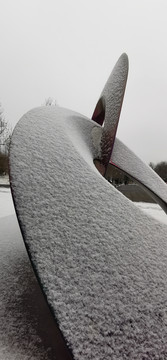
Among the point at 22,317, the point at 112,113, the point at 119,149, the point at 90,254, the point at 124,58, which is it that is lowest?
the point at 22,317

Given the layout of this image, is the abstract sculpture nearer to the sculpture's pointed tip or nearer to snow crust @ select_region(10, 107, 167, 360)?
snow crust @ select_region(10, 107, 167, 360)

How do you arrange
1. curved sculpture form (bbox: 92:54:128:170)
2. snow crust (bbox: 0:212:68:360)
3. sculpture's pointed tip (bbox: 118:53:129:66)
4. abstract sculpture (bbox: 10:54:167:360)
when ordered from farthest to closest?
sculpture's pointed tip (bbox: 118:53:129:66) → curved sculpture form (bbox: 92:54:128:170) → snow crust (bbox: 0:212:68:360) → abstract sculpture (bbox: 10:54:167:360)

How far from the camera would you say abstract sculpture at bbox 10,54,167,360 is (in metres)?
1.34

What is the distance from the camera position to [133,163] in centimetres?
→ 430

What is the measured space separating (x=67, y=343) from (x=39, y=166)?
1320 mm

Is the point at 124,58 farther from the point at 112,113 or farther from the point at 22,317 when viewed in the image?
the point at 22,317

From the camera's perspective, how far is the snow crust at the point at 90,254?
4.40 ft

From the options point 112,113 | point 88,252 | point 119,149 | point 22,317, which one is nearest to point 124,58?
point 112,113

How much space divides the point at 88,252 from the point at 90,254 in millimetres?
19

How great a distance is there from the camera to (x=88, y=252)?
1639 millimetres

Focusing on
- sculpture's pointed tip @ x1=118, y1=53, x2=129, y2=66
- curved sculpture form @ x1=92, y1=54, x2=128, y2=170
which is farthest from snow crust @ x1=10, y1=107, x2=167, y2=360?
sculpture's pointed tip @ x1=118, y1=53, x2=129, y2=66

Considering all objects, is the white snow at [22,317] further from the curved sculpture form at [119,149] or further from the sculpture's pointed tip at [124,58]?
the sculpture's pointed tip at [124,58]

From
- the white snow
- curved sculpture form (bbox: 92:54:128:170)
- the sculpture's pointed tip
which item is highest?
the sculpture's pointed tip

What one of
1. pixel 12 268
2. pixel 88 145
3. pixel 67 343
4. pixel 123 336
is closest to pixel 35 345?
pixel 67 343
